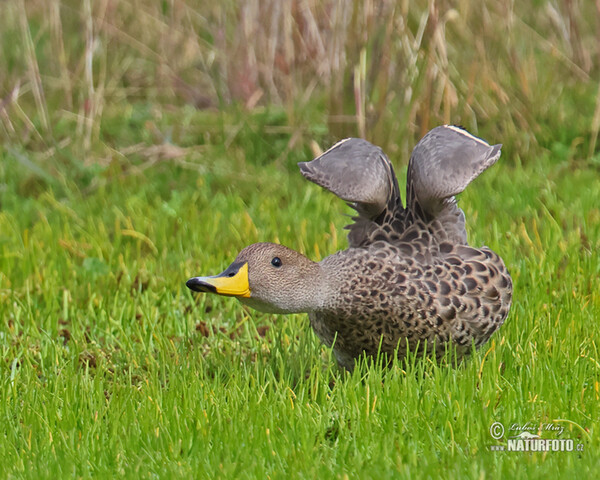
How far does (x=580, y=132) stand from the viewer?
6.73 meters

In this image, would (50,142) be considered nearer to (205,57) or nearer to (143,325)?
(205,57)

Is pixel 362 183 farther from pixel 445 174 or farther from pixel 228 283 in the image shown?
pixel 228 283

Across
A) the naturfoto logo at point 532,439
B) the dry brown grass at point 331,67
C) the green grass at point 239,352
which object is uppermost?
the dry brown grass at point 331,67

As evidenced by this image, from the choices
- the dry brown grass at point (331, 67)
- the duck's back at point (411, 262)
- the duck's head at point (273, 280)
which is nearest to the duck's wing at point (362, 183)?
the duck's back at point (411, 262)

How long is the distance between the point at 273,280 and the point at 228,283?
0.56 feet

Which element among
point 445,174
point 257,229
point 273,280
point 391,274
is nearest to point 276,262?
point 273,280

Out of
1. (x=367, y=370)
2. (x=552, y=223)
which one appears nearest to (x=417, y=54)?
(x=552, y=223)

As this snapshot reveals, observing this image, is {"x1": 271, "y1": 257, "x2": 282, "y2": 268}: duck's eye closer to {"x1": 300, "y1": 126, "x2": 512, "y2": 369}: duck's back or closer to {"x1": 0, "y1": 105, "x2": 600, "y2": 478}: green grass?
{"x1": 300, "y1": 126, "x2": 512, "y2": 369}: duck's back

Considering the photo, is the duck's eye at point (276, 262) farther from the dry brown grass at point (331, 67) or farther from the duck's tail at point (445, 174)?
the dry brown grass at point (331, 67)

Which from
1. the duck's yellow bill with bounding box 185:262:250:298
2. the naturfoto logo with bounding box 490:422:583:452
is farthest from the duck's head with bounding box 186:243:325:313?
the naturfoto logo with bounding box 490:422:583:452

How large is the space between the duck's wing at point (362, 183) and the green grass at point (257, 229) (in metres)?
0.52

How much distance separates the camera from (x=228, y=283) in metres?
3.19

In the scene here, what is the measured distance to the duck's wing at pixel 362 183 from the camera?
3.61m

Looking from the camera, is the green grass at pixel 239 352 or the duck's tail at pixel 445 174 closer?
the green grass at pixel 239 352
